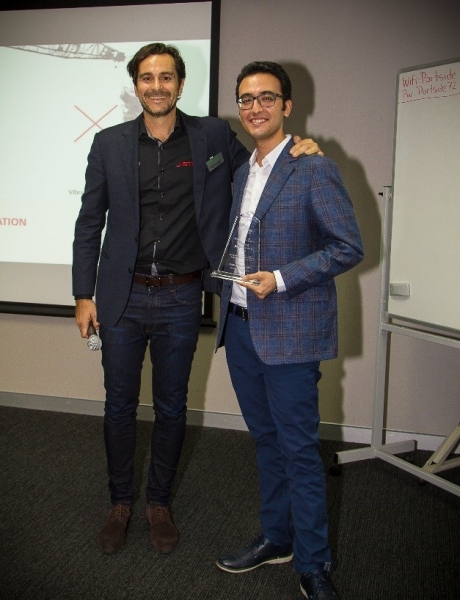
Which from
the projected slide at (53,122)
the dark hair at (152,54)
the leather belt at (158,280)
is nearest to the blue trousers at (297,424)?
the leather belt at (158,280)

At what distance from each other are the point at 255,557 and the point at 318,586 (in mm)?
305

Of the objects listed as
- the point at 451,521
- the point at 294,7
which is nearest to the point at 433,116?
the point at 294,7

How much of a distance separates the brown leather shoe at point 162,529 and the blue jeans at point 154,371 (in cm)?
3

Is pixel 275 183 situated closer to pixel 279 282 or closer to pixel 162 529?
pixel 279 282

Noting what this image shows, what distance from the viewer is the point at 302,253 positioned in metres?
1.72

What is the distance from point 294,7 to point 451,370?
1.98m

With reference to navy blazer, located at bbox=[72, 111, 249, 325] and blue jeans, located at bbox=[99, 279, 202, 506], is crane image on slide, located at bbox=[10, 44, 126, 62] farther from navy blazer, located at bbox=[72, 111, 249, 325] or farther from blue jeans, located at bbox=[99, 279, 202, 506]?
blue jeans, located at bbox=[99, 279, 202, 506]

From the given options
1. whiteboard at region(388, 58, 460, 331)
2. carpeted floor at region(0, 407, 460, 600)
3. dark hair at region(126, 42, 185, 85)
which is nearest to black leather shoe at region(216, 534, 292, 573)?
carpeted floor at region(0, 407, 460, 600)

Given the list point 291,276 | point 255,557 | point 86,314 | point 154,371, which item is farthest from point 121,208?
point 255,557

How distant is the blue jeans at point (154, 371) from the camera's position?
2.07 meters

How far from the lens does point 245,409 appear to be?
6.35 feet

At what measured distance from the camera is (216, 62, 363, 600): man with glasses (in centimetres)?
164

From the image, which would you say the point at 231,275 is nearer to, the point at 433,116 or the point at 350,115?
the point at 433,116

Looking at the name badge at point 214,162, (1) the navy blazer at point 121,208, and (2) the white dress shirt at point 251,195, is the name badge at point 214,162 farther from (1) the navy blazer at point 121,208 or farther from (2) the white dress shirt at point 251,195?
(2) the white dress shirt at point 251,195
